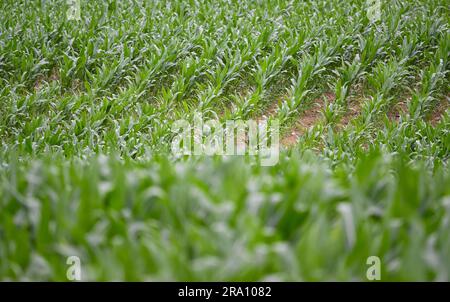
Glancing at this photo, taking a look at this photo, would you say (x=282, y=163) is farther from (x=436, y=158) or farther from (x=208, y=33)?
(x=208, y=33)

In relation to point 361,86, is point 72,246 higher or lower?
lower

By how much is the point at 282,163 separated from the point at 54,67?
216 inches

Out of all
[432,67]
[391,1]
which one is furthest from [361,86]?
[391,1]

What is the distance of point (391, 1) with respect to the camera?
913 cm
